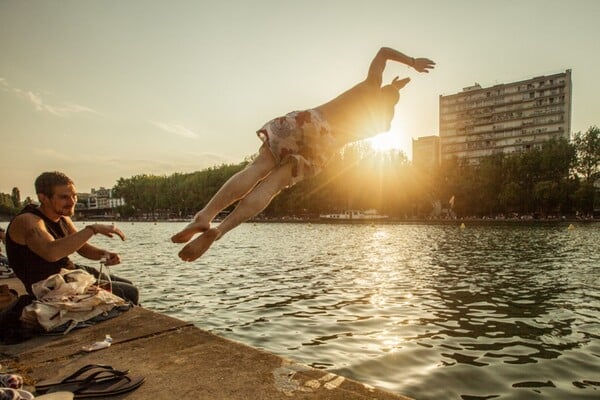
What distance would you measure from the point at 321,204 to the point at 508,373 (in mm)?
88284

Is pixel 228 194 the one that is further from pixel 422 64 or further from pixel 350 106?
pixel 422 64

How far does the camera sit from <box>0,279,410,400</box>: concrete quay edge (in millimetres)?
2791

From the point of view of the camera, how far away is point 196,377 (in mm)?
3068

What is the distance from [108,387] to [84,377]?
32 cm

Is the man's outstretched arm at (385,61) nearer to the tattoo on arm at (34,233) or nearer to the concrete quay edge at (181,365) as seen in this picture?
the concrete quay edge at (181,365)

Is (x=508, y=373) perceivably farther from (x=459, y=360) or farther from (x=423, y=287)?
(x=423, y=287)

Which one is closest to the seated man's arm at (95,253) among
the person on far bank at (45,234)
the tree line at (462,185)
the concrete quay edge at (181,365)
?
the person on far bank at (45,234)

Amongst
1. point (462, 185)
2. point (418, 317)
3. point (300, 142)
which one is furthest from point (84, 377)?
point (462, 185)


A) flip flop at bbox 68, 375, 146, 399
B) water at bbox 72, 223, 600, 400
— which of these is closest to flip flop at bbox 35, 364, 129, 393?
flip flop at bbox 68, 375, 146, 399

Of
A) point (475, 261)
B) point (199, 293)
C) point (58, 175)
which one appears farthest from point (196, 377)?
point (475, 261)

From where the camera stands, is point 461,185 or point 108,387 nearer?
point 108,387

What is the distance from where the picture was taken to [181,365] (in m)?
3.33

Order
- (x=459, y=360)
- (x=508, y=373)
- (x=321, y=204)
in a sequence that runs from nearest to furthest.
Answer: (x=508, y=373) → (x=459, y=360) → (x=321, y=204)

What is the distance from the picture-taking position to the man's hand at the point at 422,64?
15.5ft
